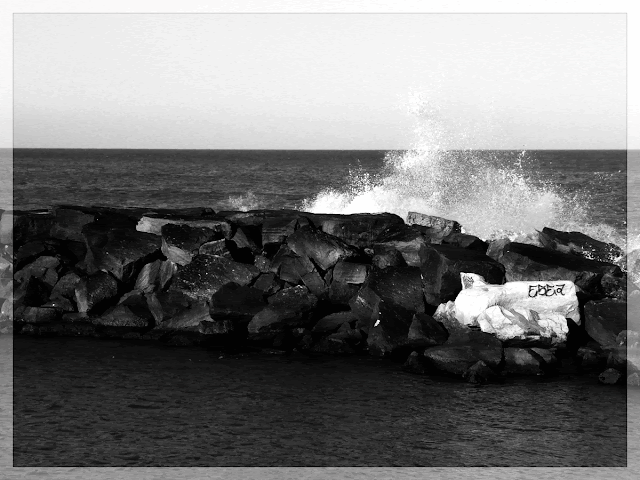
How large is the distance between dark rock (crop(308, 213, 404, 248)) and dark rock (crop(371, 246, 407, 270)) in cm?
117

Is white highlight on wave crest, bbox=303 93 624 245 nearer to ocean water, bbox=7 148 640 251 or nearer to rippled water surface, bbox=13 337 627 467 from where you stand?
ocean water, bbox=7 148 640 251

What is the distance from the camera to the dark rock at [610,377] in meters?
16.8

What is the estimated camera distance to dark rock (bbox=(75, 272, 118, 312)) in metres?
21.8

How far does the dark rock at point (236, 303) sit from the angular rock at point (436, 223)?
232 inches

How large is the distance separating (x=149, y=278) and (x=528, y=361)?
32.7 ft

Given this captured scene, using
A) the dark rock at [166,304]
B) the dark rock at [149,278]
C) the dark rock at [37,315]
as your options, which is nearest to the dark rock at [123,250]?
the dark rock at [149,278]

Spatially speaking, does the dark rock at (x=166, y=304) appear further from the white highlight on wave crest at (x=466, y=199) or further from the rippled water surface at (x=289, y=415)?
the white highlight on wave crest at (x=466, y=199)

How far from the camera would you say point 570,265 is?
21.0 metres

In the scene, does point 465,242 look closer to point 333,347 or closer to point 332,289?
point 332,289

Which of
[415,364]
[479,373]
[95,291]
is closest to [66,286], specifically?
[95,291]

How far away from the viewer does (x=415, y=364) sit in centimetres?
1733

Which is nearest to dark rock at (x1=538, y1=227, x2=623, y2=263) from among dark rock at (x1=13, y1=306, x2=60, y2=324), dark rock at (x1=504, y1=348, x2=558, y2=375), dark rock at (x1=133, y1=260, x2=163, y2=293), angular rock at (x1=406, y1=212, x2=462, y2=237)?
angular rock at (x1=406, y1=212, x2=462, y2=237)

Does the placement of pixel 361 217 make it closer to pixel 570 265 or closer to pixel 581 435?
pixel 570 265

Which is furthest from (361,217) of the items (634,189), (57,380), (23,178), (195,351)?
(23,178)
